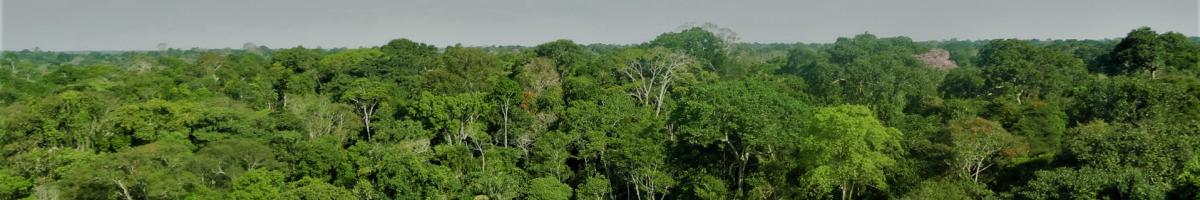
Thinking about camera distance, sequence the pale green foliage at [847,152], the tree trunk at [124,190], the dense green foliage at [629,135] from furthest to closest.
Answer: the tree trunk at [124,190] → the dense green foliage at [629,135] → the pale green foliage at [847,152]

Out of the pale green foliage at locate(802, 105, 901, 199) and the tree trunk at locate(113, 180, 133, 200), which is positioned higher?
the pale green foliage at locate(802, 105, 901, 199)

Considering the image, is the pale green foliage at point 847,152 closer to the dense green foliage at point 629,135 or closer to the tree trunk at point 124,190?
the dense green foliage at point 629,135

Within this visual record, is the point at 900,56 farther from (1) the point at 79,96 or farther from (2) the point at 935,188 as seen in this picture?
(1) the point at 79,96

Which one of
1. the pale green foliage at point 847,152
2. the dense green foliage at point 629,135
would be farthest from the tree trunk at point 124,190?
the pale green foliage at point 847,152

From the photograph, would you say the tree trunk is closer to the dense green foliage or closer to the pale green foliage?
the dense green foliage

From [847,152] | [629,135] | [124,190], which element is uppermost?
[629,135]

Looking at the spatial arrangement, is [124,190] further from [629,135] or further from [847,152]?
[847,152]

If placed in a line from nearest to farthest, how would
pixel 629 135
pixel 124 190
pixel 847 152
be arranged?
pixel 847 152 < pixel 124 190 < pixel 629 135

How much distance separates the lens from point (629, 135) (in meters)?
30.0

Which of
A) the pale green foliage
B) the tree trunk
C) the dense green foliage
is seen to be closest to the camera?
the pale green foliage

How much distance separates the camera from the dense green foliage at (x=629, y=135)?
80.7 feet

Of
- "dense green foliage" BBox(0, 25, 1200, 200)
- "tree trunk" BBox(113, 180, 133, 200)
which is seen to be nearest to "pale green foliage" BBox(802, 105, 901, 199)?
"dense green foliage" BBox(0, 25, 1200, 200)

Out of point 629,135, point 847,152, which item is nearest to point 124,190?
point 629,135

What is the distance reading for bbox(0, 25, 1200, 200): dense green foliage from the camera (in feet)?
80.7
